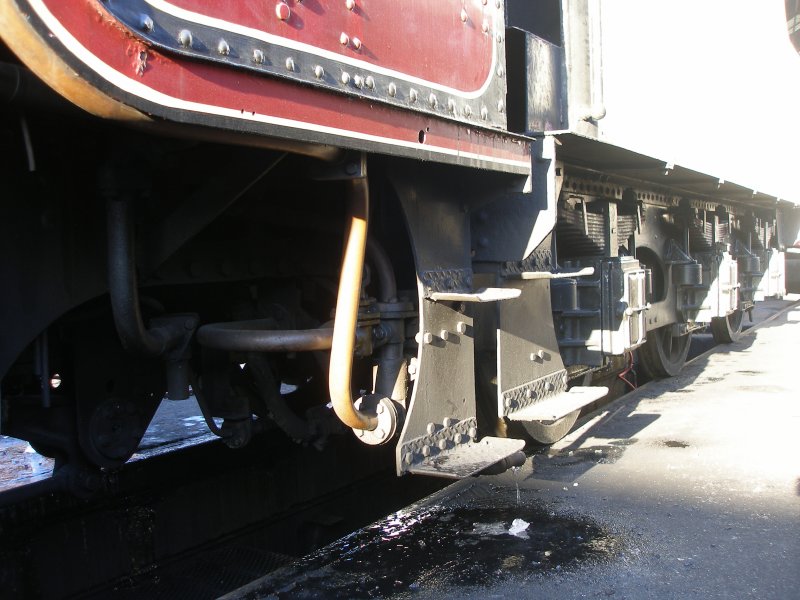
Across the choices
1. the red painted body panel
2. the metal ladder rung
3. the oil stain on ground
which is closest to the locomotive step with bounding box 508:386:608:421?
the oil stain on ground

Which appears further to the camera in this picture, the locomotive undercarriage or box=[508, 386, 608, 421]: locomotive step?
box=[508, 386, 608, 421]: locomotive step

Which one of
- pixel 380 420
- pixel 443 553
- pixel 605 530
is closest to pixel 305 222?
pixel 380 420

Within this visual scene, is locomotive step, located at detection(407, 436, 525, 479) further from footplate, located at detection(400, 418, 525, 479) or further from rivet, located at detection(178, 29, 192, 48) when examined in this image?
rivet, located at detection(178, 29, 192, 48)

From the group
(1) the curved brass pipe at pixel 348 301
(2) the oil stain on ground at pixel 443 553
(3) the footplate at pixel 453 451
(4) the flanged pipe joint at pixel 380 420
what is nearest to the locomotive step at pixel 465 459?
(3) the footplate at pixel 453 451

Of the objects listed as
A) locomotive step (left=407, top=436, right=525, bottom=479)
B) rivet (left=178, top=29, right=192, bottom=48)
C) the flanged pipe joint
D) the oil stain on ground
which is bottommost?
the oil stain on ground

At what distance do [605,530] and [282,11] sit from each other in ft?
7.20

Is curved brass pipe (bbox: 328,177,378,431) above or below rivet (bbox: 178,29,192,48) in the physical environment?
below

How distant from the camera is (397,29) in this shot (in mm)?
2502

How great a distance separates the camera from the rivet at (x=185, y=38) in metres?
1.71

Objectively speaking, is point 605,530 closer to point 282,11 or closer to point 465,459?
point 465,459

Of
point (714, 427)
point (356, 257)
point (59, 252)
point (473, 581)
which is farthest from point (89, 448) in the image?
point (714, 427)

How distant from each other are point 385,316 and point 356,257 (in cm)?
59

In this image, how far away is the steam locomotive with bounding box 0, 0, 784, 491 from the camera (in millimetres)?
1799

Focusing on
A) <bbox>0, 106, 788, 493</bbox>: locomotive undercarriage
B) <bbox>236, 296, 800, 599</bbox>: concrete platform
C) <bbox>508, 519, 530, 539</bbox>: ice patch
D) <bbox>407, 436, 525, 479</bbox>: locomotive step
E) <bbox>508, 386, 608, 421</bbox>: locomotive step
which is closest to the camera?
<bbox>0, 106, 788, 493</bbox>: locomotive undercarriage
